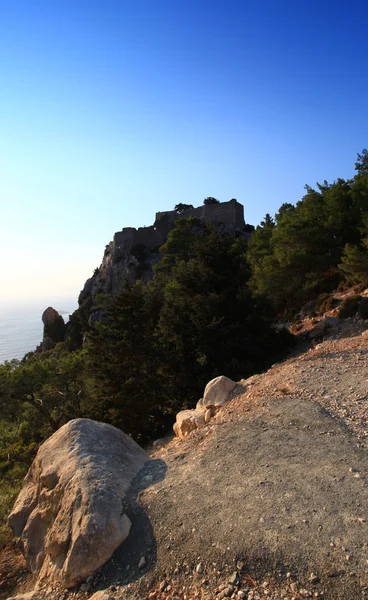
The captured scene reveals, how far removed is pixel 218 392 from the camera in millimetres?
9141

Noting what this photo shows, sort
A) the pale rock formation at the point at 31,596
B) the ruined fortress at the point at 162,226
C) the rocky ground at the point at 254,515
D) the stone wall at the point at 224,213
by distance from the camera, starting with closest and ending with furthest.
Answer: the rocky ground at the point at 254,515 → the pale rock formation at the point at 31,596 → the stone wall at the point at 224,213 → the ruined fortress at the point at 162,226

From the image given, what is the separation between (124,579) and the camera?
13.2ft

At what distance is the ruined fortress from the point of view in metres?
46.5

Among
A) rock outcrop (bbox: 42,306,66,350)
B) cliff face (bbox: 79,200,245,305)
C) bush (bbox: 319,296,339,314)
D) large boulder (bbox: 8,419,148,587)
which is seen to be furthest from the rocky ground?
rock outcrop (bbox: 42,306,66,350)

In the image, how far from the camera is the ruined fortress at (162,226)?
4650 centimetres

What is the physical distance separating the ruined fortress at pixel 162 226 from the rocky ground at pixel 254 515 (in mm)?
41332

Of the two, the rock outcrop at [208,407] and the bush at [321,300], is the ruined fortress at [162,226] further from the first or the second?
the rock outcrop at [208,407]

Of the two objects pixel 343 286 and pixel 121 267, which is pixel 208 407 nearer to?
pixel 343 286

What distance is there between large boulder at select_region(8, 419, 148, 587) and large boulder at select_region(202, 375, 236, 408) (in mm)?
2592

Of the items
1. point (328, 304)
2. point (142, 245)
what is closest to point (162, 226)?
point (142, 245)

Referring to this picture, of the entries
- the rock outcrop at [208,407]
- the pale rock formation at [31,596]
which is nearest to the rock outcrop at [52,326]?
the rock outcrop at [208,407]

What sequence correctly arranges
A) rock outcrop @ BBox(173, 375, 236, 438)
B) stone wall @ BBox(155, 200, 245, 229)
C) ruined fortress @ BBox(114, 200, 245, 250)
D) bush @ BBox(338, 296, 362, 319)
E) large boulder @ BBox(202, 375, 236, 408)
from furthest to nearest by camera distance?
ruined fortress @ BBox(114, 200, 245, 250), stone wall @ BBox(155, 200, 245, 229), bush @ BBox(338, 296, 362, 319), large boulder @ BBox(202, 375, 236, 408), rock outcrop @ BBox(173, 375, 236, 438)

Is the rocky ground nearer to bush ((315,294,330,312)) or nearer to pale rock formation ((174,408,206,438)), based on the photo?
pale rock formation ((174,408,206,438))

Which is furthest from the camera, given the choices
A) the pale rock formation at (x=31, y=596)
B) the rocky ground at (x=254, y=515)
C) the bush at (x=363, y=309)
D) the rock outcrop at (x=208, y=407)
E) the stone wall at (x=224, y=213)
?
the stone wall at (x=224, y=213)
